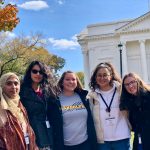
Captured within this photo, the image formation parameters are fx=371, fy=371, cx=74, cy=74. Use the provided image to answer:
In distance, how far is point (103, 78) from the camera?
6.50m

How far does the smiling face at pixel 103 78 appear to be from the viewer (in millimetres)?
6484

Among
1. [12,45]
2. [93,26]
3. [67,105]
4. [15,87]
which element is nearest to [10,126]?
[15,87]

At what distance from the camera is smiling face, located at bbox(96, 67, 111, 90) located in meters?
6.48

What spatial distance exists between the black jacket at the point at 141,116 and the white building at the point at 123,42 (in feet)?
191

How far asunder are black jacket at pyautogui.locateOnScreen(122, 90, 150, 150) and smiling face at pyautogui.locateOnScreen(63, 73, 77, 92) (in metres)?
0.99

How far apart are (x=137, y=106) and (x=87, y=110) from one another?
0.86m

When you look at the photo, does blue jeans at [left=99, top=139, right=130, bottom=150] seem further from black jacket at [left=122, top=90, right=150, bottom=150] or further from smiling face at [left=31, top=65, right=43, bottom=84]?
smiling face at [left=31, top=65, right=43, bottom=84]

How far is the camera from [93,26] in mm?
65938

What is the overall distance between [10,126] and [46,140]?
1.00 m

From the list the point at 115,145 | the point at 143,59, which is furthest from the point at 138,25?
the point at 115,145

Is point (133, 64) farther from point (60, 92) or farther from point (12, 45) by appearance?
point (60, 92)

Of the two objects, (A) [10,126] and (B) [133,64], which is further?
(B) [133,64]

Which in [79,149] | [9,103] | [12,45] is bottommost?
[79,149]

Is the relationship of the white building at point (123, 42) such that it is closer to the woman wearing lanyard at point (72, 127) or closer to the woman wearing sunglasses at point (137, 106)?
the woman wearing sunglasses at point (137, 106)
